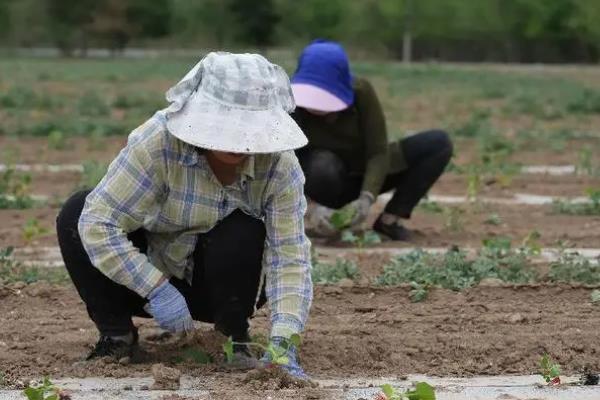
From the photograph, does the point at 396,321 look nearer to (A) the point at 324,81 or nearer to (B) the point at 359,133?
(A) the point at 324,81

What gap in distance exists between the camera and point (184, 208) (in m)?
3.62

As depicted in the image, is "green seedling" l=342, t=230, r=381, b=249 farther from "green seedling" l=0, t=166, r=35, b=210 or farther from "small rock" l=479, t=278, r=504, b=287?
"green seedling" l=0, t=166, r=35, b=210

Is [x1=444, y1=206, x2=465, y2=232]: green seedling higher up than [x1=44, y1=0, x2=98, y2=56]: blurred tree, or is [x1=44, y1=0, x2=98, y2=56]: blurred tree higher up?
[x1=444, y1=206, x2=465, y2=232]: green seedling

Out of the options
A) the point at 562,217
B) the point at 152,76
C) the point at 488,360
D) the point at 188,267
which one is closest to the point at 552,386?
the point at 488,360

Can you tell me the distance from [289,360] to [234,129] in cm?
74

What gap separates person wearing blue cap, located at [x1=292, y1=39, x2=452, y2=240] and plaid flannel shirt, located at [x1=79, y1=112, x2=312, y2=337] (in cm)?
215

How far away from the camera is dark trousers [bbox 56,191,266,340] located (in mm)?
3625

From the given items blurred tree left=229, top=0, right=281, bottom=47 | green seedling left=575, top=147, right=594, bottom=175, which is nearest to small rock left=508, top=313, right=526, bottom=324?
green seedling left=575, top=147, right=594, bottom=175

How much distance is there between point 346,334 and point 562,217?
11.2ft

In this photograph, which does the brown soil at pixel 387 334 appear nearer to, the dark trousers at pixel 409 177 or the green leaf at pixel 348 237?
the green leaf at pixel 348 237

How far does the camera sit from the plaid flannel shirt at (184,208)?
3.51 m

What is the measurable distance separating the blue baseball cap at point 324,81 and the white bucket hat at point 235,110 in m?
2.49

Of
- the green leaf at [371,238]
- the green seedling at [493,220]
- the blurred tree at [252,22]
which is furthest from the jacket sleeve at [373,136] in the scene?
the blurred tree at [252,22]

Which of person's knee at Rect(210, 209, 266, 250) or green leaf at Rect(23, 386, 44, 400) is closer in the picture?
green leaf at Rect(23, 386, 44, 400)
